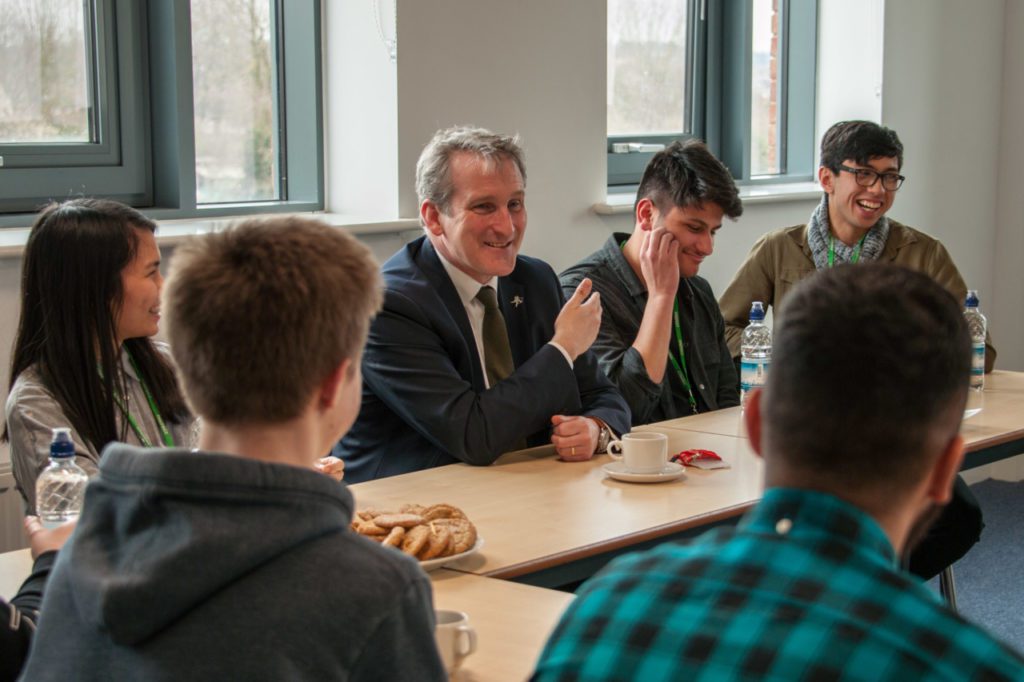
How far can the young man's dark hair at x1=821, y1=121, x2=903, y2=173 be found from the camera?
4.15 metres

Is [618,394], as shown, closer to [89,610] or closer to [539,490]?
[539,490]

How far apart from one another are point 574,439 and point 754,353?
1213mm

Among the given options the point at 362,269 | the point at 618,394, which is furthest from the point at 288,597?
the point at 618,394

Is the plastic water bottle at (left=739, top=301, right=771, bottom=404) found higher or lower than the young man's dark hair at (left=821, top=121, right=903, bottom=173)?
lower

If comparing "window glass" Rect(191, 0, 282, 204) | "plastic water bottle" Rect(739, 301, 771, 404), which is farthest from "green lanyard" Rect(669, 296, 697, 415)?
"window glass" Rect(191, 0, 282, 204)

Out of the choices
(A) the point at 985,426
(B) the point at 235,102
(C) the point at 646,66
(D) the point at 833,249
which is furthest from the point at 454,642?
(C) the point at 646,66

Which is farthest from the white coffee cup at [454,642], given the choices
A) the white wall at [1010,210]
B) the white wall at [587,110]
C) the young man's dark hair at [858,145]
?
the white wall at [1010,210]

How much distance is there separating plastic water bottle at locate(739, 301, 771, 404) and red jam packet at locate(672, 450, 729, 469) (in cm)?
58

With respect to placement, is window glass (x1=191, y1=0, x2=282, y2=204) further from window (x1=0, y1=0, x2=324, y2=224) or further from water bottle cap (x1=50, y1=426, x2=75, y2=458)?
water bottle cap (x1=50, y1=426, x2=75, y2=458)

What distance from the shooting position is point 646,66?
202 inches

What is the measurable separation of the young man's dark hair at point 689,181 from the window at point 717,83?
1519mm

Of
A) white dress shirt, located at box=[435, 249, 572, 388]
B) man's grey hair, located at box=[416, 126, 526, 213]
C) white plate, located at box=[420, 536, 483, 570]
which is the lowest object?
white plate, located at box=[420, 536, 483, 570]

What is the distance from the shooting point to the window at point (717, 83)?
507 cm

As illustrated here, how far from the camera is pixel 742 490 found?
2502 millimetres
